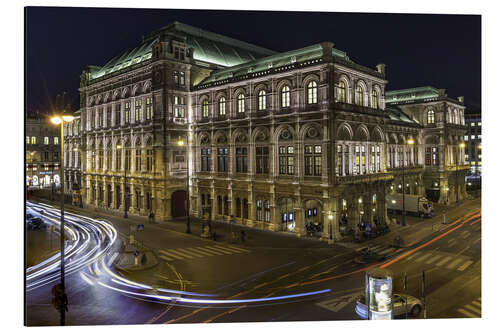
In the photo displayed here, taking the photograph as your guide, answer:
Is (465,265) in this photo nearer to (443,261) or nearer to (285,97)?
(443,261)

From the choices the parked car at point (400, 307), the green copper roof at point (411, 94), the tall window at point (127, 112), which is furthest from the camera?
the green copper roof at point (411, 94)

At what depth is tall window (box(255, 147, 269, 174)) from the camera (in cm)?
3953

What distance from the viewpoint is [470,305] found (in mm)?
19375

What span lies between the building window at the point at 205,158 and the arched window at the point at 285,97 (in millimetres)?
12447

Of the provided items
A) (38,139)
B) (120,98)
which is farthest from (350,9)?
(38,139)

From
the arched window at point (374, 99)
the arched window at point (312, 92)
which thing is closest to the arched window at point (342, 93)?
the arched window at point (312, 92)

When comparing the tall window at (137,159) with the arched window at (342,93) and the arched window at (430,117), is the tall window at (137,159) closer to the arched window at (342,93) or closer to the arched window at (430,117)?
the arched window at (342,93)

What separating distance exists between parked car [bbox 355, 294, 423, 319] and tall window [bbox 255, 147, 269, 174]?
22.6 m

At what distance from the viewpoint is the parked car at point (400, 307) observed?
58.0 feet

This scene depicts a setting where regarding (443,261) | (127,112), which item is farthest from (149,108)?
(443,261)

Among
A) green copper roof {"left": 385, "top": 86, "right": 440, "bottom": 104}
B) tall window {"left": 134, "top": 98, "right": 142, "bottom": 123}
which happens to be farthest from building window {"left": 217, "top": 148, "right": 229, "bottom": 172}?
green copper roof {"left": 385, "top": 86, "right": 440, "bottom": 104}

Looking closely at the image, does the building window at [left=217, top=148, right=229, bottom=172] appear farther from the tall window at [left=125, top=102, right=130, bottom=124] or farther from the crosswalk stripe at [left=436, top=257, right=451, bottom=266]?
the crosswalk stripe at [left=436, top=257, right=451, bottom=266]

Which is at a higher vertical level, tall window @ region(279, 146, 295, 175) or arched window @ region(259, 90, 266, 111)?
arched window @ region(259, 90, 266, 111)

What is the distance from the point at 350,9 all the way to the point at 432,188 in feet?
159
